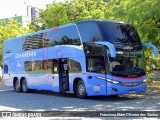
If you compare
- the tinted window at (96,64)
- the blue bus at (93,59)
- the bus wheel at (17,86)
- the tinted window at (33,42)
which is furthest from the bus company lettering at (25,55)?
the tinted window at (96,64)

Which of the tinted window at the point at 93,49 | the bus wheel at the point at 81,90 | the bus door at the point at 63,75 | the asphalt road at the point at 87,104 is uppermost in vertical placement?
the tinted window at the point at 93,49

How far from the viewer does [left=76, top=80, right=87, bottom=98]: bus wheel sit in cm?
1755

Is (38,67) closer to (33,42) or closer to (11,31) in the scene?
(33,42)

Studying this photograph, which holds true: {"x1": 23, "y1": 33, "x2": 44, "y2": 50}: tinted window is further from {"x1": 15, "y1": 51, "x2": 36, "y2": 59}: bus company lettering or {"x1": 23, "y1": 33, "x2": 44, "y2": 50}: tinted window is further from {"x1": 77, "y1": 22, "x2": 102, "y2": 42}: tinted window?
{"x1": 77, "y1": 22, "x2": 102, "y2": 42}: tinted window

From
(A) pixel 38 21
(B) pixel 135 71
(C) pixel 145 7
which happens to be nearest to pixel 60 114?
(B) pixel 135 71

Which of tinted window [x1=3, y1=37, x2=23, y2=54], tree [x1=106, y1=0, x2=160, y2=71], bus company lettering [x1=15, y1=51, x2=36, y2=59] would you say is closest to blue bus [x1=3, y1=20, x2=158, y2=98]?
bus company lettering [x1=15, y1=51, x2=36, y2=59]

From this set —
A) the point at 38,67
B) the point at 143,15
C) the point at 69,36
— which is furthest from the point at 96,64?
the point at 38,67

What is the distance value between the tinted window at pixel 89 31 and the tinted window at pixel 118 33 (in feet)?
1.13

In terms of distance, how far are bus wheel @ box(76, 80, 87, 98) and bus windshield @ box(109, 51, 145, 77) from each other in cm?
219

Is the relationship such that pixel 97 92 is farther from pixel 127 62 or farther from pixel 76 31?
pixel 76 31

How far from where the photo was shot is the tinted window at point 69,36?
1799 cm

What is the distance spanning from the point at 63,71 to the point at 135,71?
4.63 metres

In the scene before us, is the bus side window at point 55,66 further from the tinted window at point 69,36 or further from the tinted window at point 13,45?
the tinted window at point 13,45

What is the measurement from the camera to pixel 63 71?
19516 millimetres
